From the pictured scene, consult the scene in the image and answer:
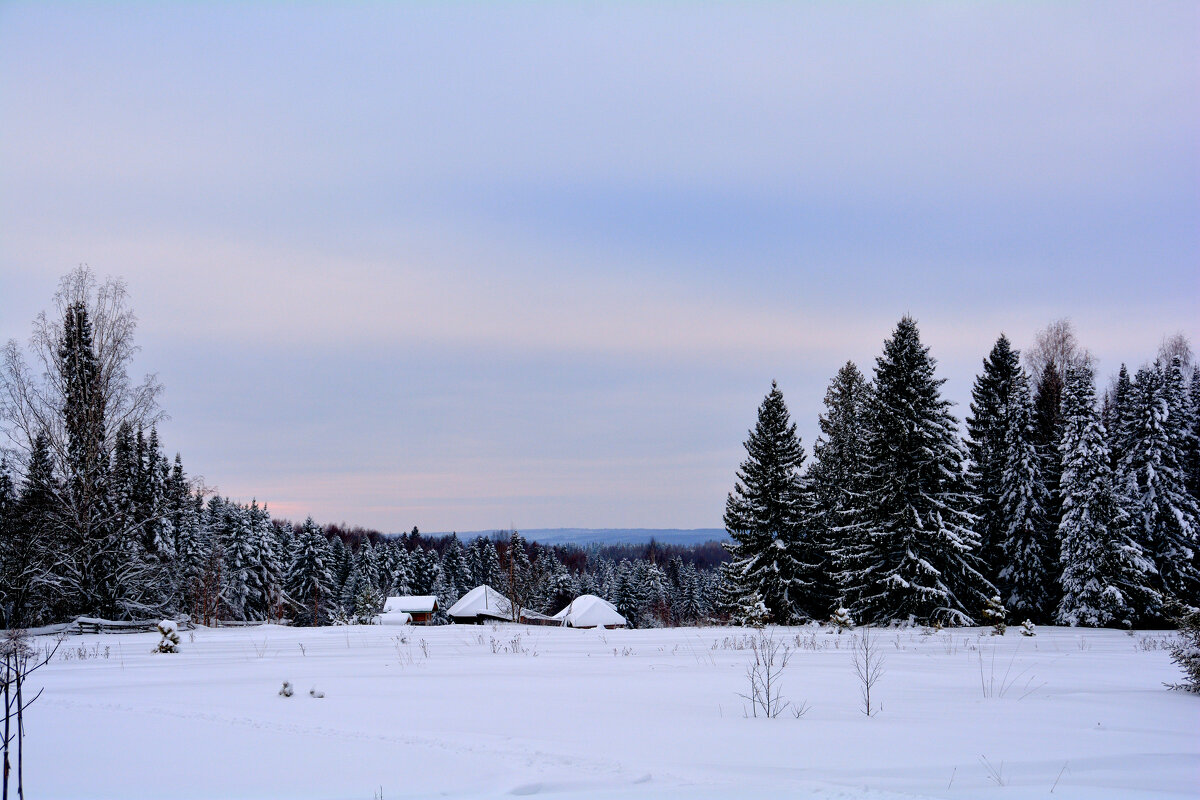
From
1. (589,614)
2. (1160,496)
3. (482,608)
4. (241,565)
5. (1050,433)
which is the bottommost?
(589,614)

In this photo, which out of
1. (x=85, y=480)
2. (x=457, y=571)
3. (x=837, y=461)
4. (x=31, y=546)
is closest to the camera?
(x=31, y=546)

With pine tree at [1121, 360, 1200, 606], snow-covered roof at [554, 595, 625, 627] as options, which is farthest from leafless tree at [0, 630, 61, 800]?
snow-covered roof at [554, 595, 625, 627]

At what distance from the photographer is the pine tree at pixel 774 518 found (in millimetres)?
32062

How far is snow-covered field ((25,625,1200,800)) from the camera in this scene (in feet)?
16.9

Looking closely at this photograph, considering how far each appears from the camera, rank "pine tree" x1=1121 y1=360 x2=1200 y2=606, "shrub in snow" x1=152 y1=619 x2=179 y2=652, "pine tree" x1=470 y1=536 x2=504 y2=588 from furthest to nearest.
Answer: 1. "pine tree" x1=470 y1=536 x2=504 y2=588
2. "pine tree" x1=1121 y1=360 x2=1200 y2=606
3. "shrub in snow" x1=152 y1=619 x2=179 y2=652

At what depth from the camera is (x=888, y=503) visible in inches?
1084

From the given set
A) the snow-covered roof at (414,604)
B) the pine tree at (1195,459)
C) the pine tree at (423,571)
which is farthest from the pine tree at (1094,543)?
the pine tree at (423,571)

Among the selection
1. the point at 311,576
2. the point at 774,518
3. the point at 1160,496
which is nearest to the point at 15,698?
the point at 774,518

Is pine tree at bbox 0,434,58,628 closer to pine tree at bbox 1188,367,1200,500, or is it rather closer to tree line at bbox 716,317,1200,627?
tree line at bbox 716,317,1200,627

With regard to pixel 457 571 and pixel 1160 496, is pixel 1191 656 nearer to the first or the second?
pixel 1160 496

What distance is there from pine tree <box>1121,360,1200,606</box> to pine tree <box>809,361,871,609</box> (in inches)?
404

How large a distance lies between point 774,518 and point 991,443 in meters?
10.6

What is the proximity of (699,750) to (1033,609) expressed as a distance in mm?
30817

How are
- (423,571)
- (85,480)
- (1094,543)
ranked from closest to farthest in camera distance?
1. (85,480)
2. (1094,543)
3. (423,571)
